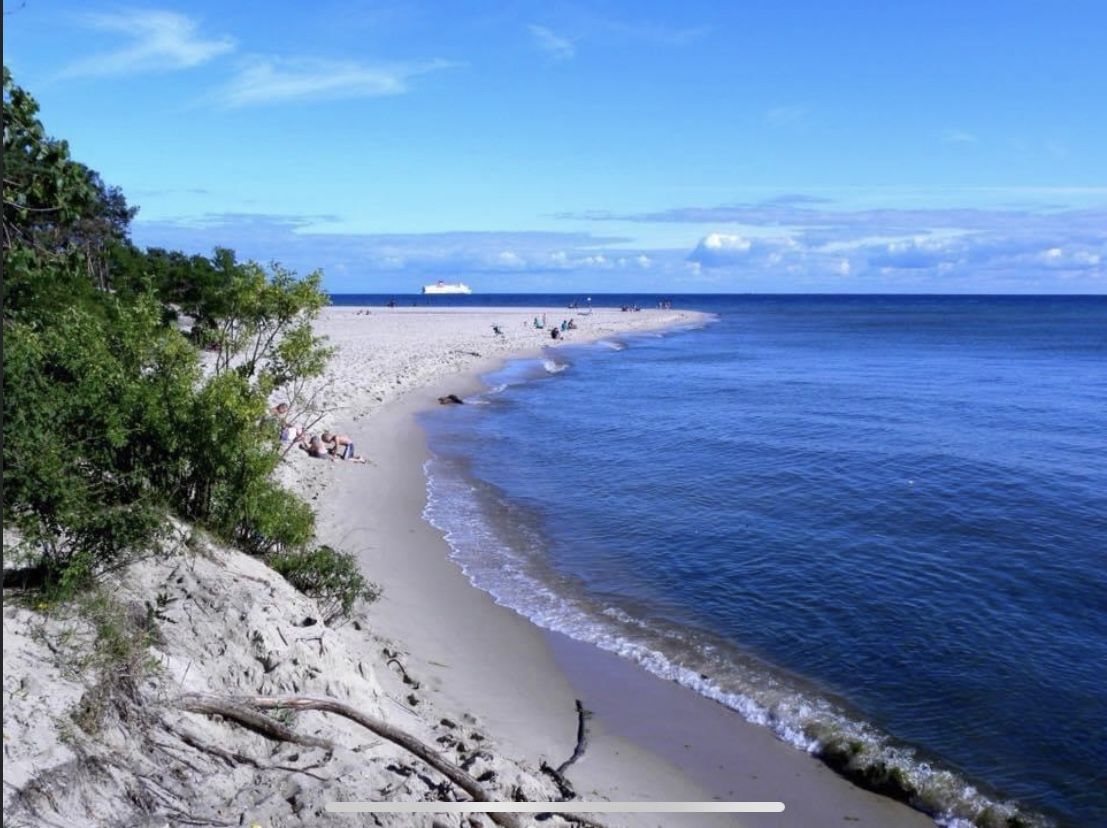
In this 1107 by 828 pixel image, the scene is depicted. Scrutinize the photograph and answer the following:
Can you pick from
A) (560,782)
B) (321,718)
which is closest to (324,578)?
(321,718)

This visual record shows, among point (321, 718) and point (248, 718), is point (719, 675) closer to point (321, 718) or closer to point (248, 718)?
point (321, 718)

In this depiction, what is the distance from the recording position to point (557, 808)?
9.09m

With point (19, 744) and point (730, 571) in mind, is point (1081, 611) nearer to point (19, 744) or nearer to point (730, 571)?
point (730, 571)

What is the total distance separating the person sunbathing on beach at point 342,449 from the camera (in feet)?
85.9

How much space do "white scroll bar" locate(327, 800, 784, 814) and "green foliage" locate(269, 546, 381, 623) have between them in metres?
4.83

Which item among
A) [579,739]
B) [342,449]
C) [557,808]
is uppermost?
[342,449]

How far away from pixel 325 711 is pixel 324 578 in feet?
13.2

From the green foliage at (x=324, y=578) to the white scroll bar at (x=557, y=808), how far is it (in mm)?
4834

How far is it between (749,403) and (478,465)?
18117mm

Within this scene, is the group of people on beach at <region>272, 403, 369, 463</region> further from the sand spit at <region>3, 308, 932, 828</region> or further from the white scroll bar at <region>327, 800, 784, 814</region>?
the white scroll bar at <region>327, 800, 784, 814</region>

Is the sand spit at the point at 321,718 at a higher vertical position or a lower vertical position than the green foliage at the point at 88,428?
lower

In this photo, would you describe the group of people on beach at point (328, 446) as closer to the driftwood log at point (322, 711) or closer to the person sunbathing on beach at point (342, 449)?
the person sunbathing on beach at point (342, 449)

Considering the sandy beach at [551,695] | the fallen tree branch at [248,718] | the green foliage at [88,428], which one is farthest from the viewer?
the sandy beach at [551,695]

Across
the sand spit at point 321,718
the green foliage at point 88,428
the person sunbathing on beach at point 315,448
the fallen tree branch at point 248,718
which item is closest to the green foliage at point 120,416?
the green foliage at point 88,428
